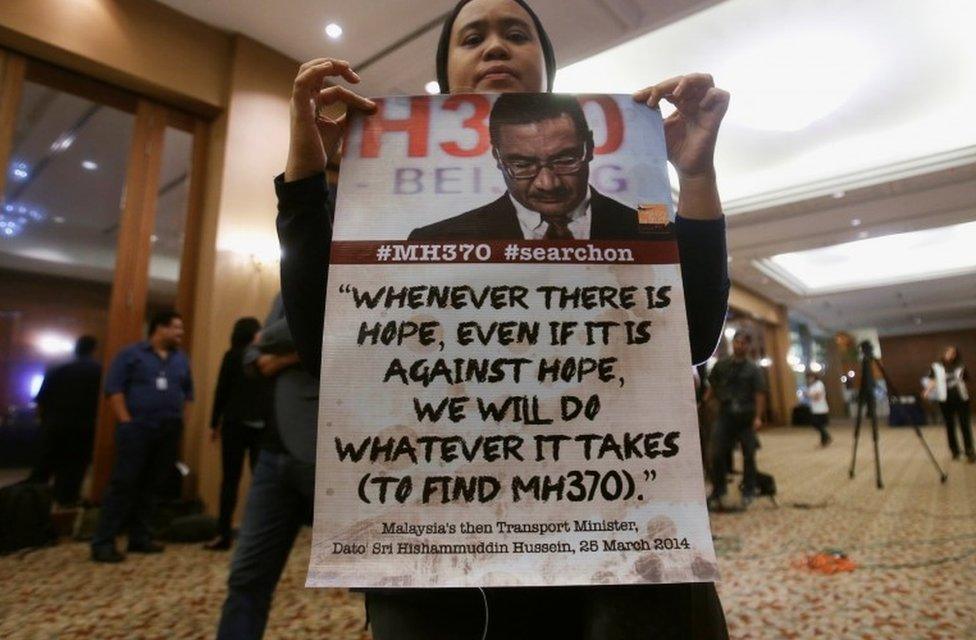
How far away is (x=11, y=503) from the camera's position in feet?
9.70

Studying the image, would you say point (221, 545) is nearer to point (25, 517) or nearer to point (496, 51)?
point (25, 517)

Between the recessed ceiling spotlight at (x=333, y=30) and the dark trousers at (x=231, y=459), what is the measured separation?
313 centimetres

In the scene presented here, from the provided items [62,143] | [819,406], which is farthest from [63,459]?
[819,406]

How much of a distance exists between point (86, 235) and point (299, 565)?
3.18 meters

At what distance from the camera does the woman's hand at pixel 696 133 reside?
62 cm

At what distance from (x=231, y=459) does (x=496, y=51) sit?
3.05 meters

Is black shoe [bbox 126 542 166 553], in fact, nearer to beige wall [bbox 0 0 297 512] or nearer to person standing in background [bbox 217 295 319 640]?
beige wall [bbox 0 0 297 512]

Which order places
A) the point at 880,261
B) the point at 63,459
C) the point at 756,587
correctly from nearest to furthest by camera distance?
1. the point at 756,587
2. the point at 63,459
3. the point at 880,261

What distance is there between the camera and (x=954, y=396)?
5957 millimetres

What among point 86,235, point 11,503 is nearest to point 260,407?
point 11,503

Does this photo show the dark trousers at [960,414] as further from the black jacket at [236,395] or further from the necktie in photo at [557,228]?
the necktie in photo at [557,228]

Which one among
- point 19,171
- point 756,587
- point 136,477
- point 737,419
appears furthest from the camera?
point 737,419

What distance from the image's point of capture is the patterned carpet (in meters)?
1.84

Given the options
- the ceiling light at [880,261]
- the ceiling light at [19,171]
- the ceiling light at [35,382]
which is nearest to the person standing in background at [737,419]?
the ceiling light at [35,382]
